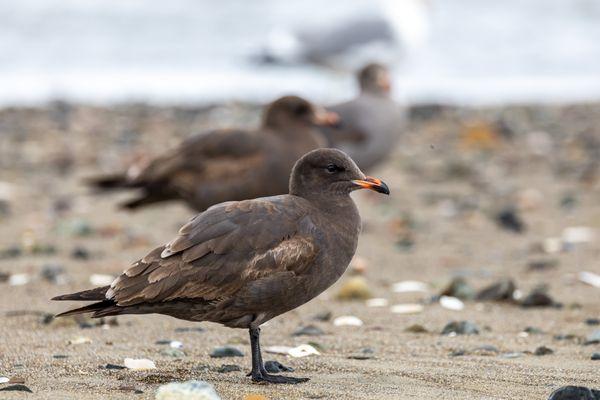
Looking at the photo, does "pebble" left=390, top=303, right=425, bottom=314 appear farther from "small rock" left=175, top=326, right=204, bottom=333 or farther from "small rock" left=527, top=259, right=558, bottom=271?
"small rock" left=527, top=259, right=558, bottom=271

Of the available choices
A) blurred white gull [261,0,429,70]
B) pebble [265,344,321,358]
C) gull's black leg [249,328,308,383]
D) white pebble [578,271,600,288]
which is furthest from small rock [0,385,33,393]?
blurred white gull [261,0,429,70]

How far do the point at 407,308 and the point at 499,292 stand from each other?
556 millimetres

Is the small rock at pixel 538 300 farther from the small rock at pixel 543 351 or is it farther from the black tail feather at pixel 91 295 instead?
the black tail feather at pixel 91 295

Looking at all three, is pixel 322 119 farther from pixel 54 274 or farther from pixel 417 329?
pixel 417 329

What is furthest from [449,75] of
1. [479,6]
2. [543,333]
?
[543,333]

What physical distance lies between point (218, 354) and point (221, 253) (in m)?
0.67

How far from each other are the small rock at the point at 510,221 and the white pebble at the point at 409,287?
2.09m

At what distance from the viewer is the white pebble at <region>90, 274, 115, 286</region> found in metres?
6.47

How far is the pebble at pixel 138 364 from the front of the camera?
429 centimetres

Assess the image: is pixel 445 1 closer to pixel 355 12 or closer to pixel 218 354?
pixel 355 12

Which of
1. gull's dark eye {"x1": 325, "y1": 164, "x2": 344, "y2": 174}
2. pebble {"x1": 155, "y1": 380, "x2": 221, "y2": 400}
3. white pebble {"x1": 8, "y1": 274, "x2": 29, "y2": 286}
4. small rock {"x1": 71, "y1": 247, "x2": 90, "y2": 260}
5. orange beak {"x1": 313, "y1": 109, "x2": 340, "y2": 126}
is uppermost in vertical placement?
orange beak {"x1": 313, "y1": 109, "x2": 340, "y2": 126}

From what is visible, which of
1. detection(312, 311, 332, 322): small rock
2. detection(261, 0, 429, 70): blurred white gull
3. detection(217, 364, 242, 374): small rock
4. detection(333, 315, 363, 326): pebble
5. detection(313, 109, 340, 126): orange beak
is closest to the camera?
detection(217, 364, 242, 374): small rock

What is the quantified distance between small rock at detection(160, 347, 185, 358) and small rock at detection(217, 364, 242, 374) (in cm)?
29

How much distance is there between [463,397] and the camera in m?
3.86
